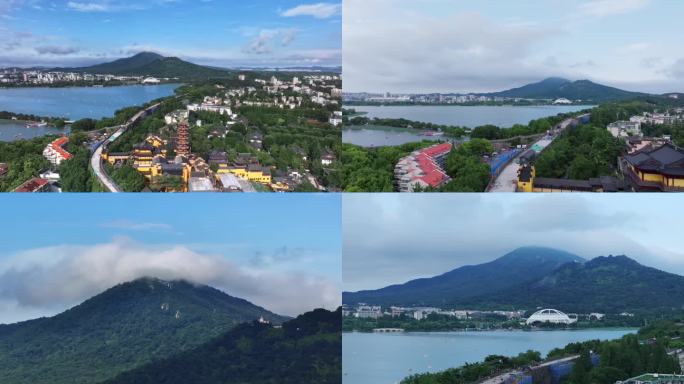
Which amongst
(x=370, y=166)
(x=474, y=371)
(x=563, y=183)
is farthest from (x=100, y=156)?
(x=563, y=183)

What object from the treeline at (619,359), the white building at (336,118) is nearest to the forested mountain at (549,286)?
the treeline at (619,359)

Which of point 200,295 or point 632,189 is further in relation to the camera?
point 200,295

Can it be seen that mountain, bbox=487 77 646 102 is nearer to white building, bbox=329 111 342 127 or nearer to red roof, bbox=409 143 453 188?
red roof, bbox=409 143 453 188

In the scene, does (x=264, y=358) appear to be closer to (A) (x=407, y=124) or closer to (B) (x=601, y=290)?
(A) (x=407, y=124)

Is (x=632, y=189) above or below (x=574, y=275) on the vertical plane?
above

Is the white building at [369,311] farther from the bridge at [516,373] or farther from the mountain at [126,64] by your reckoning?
the mountain at [126,64]

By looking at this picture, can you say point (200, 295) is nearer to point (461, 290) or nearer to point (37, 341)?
point (37, 341)

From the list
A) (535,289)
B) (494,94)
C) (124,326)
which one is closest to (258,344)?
(124,326)
